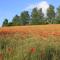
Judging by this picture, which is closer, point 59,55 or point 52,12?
point 59,55

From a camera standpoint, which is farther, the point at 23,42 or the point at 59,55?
the point at 23,42

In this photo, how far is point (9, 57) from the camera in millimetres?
6156

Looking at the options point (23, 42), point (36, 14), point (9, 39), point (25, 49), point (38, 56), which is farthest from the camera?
point (36, 14)

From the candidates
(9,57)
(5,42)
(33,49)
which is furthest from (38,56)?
(5,42)

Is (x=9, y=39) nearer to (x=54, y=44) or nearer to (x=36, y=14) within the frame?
(x=54, y=44)

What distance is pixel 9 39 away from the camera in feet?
26.9

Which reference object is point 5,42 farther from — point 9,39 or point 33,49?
point 33,49

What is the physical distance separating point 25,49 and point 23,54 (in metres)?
0.28

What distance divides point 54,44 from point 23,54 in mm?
987

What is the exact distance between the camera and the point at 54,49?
656 cm

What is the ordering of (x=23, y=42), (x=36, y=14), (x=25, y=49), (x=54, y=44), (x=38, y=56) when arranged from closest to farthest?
1. (x=38, y=56)
2. (x=25, y=49)
3. (x=54, y=44)
4. (x=23, y=42)
5. (x=36, y=14)

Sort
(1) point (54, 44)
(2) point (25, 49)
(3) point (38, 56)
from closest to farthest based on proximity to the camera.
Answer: (3) point (38, 56)
(2) point (25, 49)
(1) point (54, 44)

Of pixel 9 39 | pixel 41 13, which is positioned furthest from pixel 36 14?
pixel 9 39

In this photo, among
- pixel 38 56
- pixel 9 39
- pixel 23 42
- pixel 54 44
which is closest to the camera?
pixel 38 56
